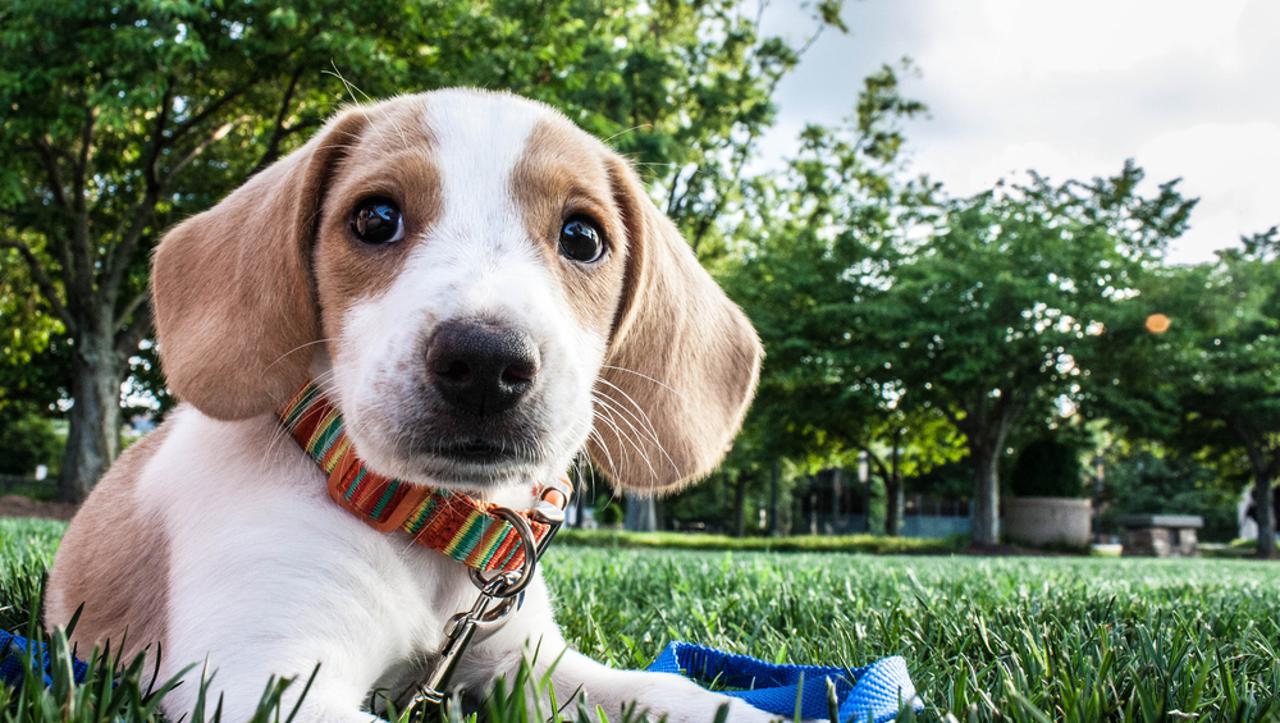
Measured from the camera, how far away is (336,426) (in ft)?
7.47

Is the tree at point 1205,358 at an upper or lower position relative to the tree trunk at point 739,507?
upper

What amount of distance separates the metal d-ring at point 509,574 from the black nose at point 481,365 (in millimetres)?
367

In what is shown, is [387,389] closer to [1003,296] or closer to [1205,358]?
[1003,296]

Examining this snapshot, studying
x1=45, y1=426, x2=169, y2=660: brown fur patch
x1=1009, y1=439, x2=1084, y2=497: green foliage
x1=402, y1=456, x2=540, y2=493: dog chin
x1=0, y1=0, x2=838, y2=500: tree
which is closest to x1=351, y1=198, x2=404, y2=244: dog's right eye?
x1=402, y1=456, x2=540, y2=493: dog chin

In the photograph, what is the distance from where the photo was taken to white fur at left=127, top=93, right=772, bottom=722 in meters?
1.93

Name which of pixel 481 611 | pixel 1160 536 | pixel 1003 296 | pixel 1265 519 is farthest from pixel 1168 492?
pixel 481 611

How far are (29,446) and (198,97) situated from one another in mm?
43892

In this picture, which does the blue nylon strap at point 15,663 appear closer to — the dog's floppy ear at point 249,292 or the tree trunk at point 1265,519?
the dog's floppy ear at point 249,292

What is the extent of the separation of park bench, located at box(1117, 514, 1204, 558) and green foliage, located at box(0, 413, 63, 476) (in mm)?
55069

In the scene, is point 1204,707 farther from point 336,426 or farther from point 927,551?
point 927,551

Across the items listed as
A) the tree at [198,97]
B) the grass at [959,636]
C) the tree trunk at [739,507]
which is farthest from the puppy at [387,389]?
the tree trunk at [739,507]

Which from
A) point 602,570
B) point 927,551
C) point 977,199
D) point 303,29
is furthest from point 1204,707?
point 977,199

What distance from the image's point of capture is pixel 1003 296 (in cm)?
2511

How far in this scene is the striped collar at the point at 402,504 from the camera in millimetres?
2125
